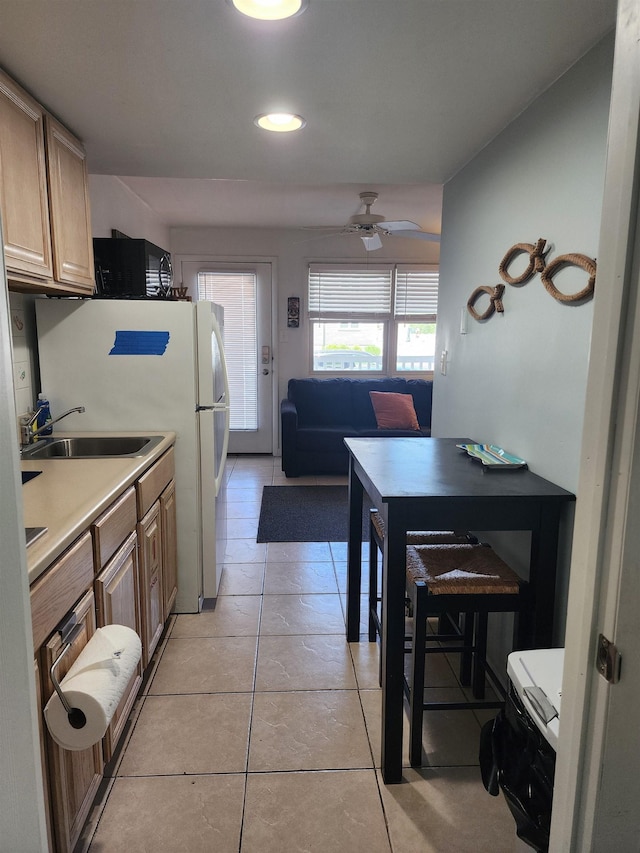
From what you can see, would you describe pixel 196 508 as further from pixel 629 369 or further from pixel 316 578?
pixel 629 369

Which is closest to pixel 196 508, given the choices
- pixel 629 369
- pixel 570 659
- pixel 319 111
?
pixel 319 111

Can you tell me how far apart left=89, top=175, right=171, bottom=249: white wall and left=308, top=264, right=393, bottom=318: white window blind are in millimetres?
1753

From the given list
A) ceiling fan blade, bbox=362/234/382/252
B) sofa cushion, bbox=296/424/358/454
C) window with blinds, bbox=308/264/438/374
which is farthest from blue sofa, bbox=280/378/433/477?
ceiling fan blade, bbox=362/234/382/252

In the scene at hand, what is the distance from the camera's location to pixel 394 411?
5.41 meters

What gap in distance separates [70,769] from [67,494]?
72 cm

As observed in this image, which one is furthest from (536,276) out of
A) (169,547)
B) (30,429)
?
(30,429)

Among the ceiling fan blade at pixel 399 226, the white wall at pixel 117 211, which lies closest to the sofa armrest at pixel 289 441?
the ceiling fan blade at pixel 399 226

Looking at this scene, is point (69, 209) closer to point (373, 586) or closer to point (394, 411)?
point (373, 586)

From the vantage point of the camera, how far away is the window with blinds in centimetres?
596

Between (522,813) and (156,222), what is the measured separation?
5.22 meters

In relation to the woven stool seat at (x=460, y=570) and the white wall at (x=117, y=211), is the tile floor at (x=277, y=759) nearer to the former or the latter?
the woven stool seat at (x=460, y=570)

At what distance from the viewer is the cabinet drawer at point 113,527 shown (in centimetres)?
156

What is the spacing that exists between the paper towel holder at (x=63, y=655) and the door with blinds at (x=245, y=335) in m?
4.69

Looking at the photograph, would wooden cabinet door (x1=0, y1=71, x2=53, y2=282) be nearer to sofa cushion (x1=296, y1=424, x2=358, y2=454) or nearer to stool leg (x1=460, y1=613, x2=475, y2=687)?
stool leg (x1=460, y1=613, x2=475, y2=687)
